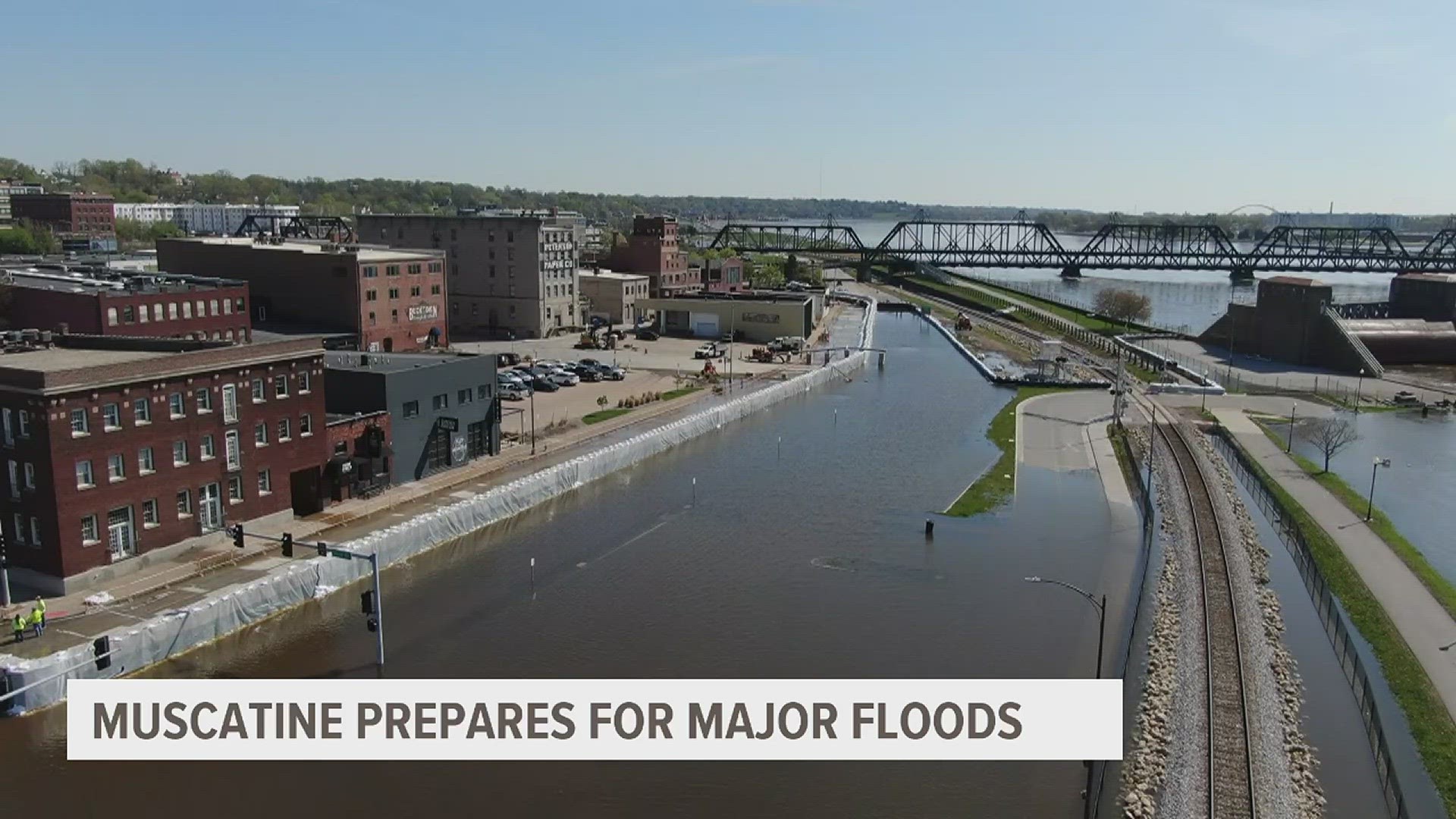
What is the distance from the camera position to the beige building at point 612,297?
10594cm

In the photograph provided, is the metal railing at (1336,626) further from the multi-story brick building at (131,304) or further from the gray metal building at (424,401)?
the multi-story brick building at (131,304)

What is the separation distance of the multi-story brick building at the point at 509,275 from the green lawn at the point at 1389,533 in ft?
197

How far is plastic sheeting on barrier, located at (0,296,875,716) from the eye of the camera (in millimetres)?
25672

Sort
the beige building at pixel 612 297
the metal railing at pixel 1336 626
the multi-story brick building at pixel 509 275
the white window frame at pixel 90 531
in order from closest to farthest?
the metal railing at pixel 1336 626
the white window frame at pixel 90 531
the multi-story brick building at pixel 509 275
the beige building at pixel 612 297

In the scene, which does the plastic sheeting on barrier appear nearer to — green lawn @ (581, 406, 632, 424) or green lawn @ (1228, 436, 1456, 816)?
green lawn @ (581, 406, 632, 424)

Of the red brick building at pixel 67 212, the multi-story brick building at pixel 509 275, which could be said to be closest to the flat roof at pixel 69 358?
the multi-story brick building at pixel 509 275

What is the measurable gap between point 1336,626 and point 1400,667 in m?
3.15

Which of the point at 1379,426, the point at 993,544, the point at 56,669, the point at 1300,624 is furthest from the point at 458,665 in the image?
the point at 1379,426

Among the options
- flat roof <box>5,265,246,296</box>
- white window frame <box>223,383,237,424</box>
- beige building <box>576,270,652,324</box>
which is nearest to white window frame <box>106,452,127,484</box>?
white window frame <box>223,383,237,424</box>

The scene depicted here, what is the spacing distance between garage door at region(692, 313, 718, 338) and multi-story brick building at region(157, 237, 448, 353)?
29835 mm

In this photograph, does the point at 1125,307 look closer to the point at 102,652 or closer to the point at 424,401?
the point at 424,401

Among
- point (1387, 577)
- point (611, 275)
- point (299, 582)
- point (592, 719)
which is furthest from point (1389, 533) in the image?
point (611, 275)

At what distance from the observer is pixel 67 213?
16600 cm

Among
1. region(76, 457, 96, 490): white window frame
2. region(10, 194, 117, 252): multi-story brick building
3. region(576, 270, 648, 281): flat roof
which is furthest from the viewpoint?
region(10, 194, 117, 252): multi-story brick building
